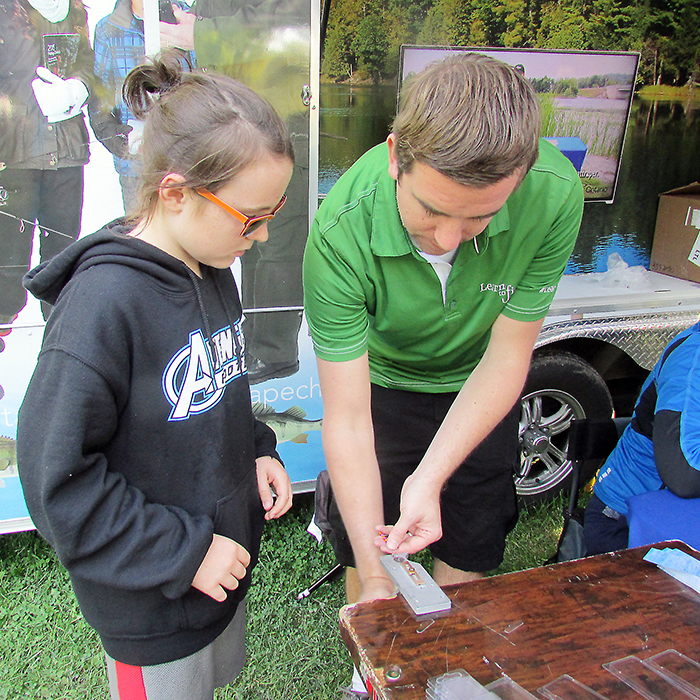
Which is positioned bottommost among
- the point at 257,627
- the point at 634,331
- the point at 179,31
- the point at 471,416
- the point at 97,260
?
the point at 257,627

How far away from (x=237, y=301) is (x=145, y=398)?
1.43 feet

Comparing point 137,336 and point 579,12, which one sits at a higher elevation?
point 579,12

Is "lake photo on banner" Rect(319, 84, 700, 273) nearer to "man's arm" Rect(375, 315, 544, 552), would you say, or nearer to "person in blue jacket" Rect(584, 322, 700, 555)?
"person in blue jacket" Rect(584, 322, 700, 555)

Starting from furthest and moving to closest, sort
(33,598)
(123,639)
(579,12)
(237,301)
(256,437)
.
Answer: (579,12)
(33,598)
(256,437)
(237,301)
(123,639)

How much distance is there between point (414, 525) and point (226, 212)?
799 millimetres

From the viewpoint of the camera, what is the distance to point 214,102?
1.17 m

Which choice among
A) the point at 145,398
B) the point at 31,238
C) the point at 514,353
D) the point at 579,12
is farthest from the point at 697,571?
the point at 579,12

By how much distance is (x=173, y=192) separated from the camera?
45.6 inches

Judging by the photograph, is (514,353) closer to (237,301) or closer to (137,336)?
(237,301)

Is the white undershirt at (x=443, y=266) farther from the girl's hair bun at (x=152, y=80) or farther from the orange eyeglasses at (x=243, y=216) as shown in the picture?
the girl's hair bun at (x=152, y=80)

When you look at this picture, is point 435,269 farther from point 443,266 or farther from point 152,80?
point 152,80

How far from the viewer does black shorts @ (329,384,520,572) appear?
1.88m

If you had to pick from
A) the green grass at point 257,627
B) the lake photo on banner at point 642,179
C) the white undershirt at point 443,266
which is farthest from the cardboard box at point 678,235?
the white undershirt at point 443,266

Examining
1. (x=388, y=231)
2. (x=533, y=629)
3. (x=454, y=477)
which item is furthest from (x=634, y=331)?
(x=533, y=629)
